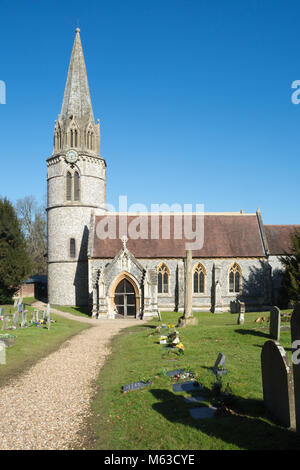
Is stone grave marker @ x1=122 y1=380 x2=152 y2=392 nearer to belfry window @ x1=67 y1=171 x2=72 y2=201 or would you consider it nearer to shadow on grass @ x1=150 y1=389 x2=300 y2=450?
shadow on grass @ x1=150 y1=389 x2=300 y2=450

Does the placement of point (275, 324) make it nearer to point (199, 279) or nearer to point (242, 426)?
point (242, 426)

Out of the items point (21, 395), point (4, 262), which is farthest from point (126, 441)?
point (4, 262)

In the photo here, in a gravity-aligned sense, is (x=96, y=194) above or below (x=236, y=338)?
above

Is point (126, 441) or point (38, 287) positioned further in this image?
point (38, 287)

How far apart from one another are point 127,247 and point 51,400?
910 inches

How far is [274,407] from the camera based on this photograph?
729 cm

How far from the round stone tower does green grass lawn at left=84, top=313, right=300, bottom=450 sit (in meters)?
20.7

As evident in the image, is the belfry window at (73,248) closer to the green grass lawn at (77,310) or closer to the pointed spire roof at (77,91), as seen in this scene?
the green grass lawn at (77,310)

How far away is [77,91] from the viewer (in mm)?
36781

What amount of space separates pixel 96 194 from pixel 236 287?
53.5 ft

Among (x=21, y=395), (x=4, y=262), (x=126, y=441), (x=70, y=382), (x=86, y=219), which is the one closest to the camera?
(x=126, y=441)

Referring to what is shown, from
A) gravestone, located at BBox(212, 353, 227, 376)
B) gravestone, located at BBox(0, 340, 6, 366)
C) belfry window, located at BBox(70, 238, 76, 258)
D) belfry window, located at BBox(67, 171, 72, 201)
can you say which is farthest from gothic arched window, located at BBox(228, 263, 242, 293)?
gravestone, located at BBox(212, 353, 227, 376)

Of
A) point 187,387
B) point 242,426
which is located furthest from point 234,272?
point 242,426
